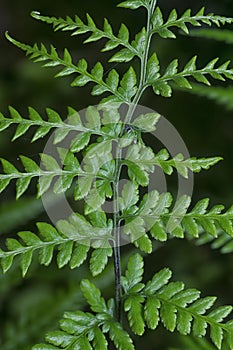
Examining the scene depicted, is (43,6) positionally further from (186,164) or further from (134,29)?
(186,164)

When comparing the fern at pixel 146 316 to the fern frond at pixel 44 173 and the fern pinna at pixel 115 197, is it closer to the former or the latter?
the fern pinna at pixel 115 197

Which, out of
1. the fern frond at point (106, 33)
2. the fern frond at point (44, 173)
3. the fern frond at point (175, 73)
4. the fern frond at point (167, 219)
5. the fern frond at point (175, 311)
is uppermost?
the fern frond at point (106, 33)

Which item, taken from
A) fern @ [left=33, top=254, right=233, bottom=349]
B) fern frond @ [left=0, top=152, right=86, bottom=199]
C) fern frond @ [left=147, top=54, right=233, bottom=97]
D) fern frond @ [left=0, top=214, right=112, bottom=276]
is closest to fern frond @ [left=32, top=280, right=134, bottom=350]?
fern @ [left=33, top=254, right=233, bottom=349]

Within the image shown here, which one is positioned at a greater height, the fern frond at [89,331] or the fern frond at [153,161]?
the fern frond at [153,161]

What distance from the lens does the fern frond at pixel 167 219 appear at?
1.10m

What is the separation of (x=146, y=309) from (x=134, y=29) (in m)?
2.15

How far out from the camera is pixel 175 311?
1103mm

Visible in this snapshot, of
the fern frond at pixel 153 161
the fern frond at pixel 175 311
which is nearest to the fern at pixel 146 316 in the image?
the fern frond at pixel 175 311

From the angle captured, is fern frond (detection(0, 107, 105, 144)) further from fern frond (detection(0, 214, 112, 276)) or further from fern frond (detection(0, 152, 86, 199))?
fern frond (detection(0, 214, 112, 276))

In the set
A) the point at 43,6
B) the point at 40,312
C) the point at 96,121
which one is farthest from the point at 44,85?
the point at 96,121

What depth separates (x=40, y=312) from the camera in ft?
6.01

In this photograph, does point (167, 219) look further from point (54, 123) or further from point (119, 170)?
point (54, 123)

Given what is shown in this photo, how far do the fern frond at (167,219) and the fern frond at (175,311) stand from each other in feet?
0.35

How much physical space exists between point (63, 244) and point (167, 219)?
188mm
